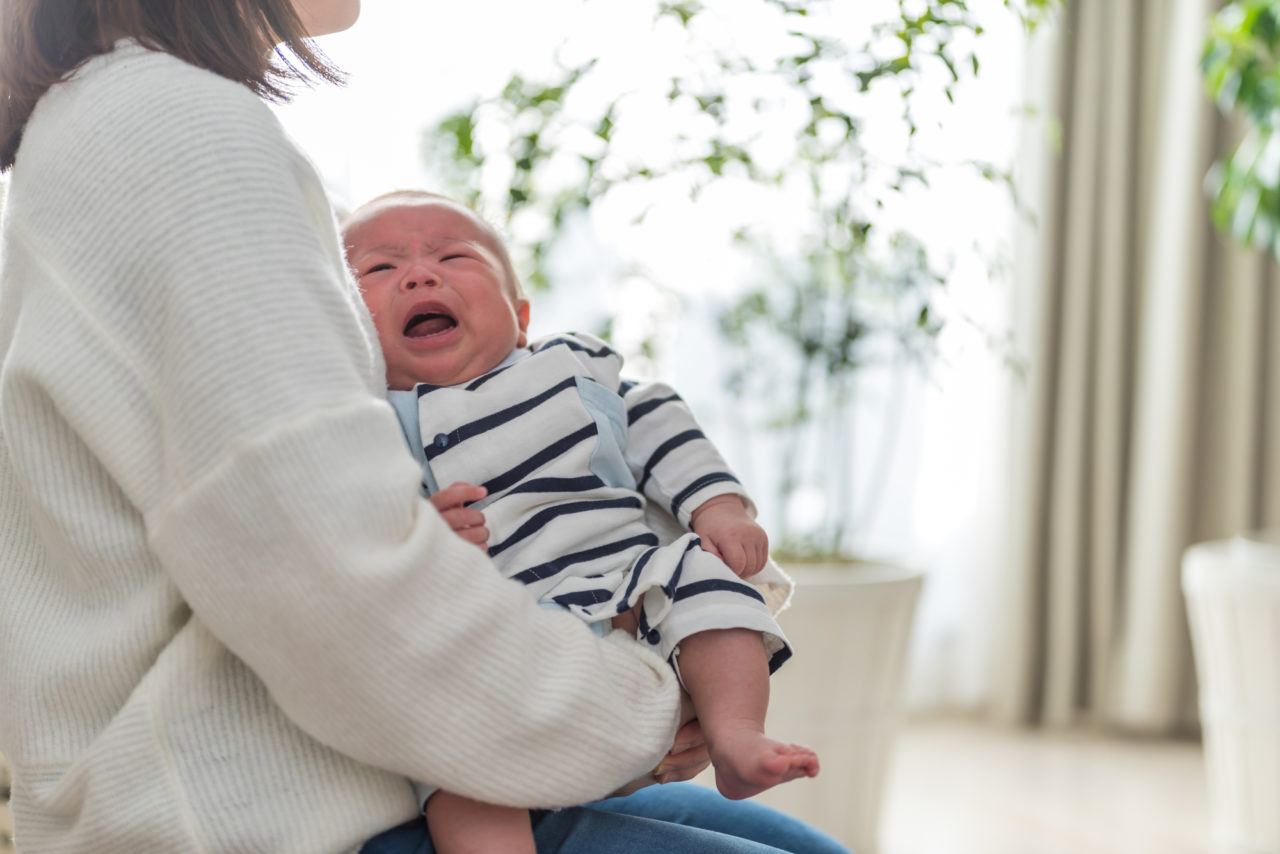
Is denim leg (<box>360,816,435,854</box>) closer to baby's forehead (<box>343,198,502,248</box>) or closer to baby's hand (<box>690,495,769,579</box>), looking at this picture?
baby's hand (<box>690,495,769,579</box>)

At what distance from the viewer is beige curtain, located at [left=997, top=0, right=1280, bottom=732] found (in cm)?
301

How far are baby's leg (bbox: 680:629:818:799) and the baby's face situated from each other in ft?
1.03

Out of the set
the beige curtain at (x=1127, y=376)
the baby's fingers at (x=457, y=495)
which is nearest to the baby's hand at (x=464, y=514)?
the baby's fingers at (x=457, y=495)

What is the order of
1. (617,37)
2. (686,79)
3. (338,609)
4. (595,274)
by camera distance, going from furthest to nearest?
(595,274) → (617,37) → (686,79) → (338,609)

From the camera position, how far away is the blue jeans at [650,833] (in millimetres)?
780

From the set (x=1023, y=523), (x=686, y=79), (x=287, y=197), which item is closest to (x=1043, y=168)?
(x=1023, y=523)

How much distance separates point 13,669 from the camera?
74 cm

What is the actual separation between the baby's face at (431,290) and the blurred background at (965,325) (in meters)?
0.97

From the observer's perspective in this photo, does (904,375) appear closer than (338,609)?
No

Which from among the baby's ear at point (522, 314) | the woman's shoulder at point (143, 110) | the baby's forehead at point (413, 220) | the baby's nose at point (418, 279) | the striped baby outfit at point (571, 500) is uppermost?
the woman's shoulder at point (143, 110)

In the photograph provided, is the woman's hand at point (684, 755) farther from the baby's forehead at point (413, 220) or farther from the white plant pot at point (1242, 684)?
the white plant pot at point (1242, 684)

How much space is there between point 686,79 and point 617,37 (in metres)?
0.36

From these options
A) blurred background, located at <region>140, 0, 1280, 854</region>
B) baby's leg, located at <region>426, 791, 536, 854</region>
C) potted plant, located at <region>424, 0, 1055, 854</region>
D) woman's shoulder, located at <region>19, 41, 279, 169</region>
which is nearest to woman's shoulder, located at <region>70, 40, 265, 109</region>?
woman's shoulder, located at <region>19, 41, 279, 169</region>

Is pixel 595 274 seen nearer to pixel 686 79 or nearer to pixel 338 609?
pixel 686 79
